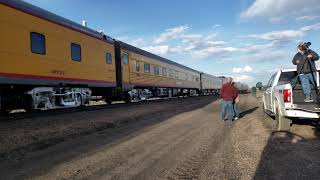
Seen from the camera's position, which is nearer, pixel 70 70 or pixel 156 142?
pixel 156 142

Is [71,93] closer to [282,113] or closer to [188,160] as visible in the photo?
[282,113]

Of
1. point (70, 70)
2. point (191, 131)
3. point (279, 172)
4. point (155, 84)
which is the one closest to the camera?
point (279, 172)

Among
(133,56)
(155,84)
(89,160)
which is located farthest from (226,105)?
(155,84)

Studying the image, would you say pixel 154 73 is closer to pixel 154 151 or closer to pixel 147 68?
pixel 147 68

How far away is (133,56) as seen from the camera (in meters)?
25.0

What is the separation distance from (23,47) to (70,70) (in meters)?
3.41

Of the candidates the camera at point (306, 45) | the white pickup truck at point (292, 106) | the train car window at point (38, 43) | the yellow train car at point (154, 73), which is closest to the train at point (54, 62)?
the train car window at point (38, 43)

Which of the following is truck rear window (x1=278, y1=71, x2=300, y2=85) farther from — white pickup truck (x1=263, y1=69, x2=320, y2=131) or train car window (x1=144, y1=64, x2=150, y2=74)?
train car window (x1=144, y1=64, x2=150, y2=74)

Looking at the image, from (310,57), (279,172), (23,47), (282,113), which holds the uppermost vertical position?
(23,47)

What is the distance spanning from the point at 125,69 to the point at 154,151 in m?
15.8

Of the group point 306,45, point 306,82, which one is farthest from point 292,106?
point 306,45

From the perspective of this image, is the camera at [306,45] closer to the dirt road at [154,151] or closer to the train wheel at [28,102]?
the dirt road at [154,151]

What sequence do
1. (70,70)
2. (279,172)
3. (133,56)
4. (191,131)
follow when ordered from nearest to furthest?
(279,172), (191,131), (70,70), (133,56)

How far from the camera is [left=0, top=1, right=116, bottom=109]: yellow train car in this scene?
12570 mm
